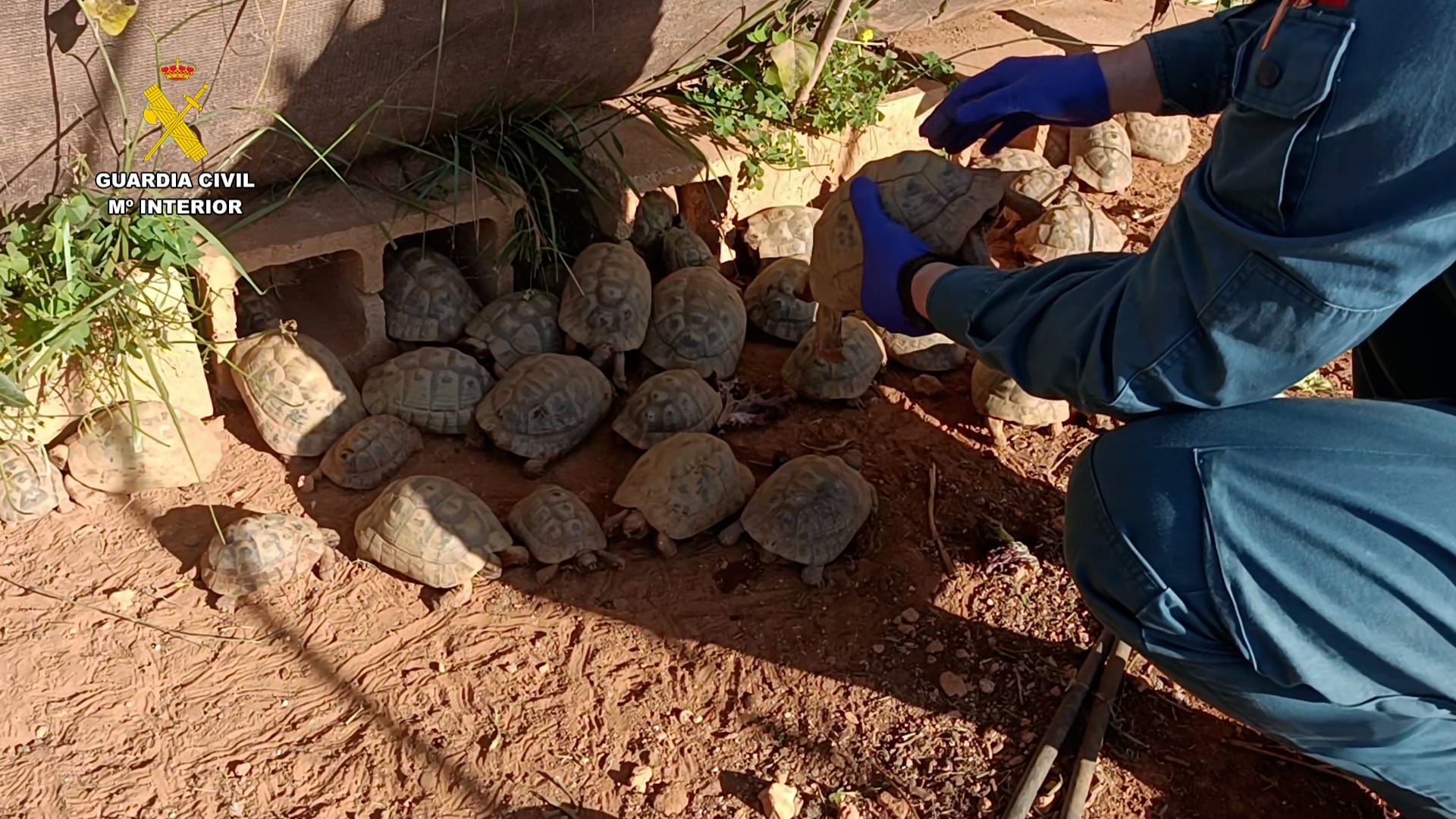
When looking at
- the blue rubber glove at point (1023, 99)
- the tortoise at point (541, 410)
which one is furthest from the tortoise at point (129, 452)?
the blue rubber glove at point (1023, 99)

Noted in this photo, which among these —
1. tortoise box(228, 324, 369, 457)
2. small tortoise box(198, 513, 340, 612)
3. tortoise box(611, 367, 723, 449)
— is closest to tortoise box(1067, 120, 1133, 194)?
tortoise box(611, 367, 723, 449)

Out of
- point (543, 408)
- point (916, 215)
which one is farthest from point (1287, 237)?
point (543, 408)

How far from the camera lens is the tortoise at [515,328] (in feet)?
13.0

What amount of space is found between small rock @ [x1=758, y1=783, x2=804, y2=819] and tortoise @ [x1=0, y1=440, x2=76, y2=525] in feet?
6.90

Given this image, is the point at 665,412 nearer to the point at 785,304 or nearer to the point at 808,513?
the point at 808,513

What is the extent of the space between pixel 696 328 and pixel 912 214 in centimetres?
110

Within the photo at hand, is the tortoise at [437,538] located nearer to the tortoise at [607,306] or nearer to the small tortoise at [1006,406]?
the tortoise at [607,306]

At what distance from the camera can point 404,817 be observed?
2730mm

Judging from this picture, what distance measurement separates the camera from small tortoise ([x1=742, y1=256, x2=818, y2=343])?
4.25 meters

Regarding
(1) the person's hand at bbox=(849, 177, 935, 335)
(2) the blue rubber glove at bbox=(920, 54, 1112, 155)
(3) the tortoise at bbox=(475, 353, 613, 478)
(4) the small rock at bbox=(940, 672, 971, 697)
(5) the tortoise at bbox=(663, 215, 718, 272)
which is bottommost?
(4) the small rock at bbox=(940, 672, 971, 697)

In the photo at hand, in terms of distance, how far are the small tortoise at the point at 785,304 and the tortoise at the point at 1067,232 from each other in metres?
0.92

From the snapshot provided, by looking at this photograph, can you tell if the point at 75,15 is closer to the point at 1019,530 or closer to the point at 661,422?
the point at 661,422

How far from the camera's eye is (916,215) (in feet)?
10.1

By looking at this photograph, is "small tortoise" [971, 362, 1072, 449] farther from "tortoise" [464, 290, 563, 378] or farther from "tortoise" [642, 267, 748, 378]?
"tortoise" [464, 290, 563, 378]
